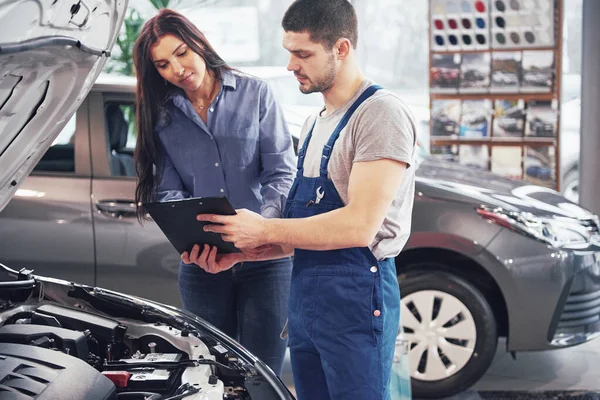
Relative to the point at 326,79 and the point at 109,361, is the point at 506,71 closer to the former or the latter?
the point at 326,79

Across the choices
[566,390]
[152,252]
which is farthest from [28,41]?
[566,390]

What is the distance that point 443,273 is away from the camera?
376cm

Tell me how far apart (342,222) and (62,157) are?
2439mm

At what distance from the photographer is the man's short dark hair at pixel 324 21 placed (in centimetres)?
200

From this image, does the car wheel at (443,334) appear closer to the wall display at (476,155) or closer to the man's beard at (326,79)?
the man's beard at (326,79)

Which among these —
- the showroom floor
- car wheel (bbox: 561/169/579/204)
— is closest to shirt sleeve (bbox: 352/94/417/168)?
the showroom floor

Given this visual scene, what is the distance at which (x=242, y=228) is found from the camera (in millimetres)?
2055

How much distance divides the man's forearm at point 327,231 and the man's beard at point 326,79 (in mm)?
327

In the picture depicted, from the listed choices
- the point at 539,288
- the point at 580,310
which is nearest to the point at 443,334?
the point at 539,288

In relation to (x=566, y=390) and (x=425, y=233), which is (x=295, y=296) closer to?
(x=425, y=233)

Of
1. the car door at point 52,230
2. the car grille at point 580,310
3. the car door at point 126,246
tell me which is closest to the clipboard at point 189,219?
the car door at point 126,246

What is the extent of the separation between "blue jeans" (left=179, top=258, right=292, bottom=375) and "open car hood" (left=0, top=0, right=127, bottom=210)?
71 centimetres

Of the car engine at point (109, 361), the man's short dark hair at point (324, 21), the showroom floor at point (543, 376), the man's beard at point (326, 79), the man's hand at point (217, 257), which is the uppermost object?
the man's short dark hair at point (324, 21)

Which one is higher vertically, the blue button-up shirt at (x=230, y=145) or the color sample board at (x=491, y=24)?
the color sample board at (x=491, y=24)
